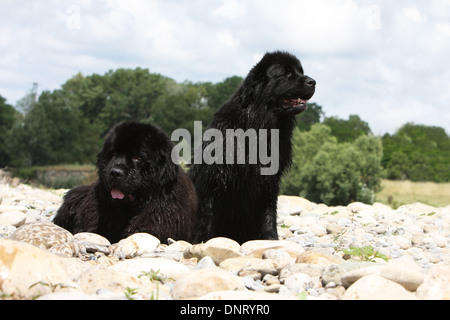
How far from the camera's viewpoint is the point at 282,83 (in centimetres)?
582

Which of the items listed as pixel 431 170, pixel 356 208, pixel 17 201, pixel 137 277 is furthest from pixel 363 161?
pixel 137 277

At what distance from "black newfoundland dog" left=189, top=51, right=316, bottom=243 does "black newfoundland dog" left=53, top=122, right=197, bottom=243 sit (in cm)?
26

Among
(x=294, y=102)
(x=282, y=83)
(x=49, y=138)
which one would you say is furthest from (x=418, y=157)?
(x=282, y=83)

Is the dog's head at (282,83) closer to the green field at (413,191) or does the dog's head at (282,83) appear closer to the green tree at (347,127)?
the green field at (413,191)

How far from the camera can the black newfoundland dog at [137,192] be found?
5434mm

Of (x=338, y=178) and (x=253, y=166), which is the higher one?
(x=253, y=166)

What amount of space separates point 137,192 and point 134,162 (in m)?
0.36

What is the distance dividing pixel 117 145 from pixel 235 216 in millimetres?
1703

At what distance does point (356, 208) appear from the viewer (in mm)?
10438

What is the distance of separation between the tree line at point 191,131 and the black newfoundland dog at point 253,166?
671 inches

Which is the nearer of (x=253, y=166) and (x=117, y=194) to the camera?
(x=117, y=194)

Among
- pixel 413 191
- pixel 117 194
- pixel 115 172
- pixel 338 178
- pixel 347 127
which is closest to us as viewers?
pixel 115 172

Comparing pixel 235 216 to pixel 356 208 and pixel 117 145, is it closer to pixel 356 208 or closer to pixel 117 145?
pixel 117 145

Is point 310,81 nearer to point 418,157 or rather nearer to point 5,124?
point 418,157
